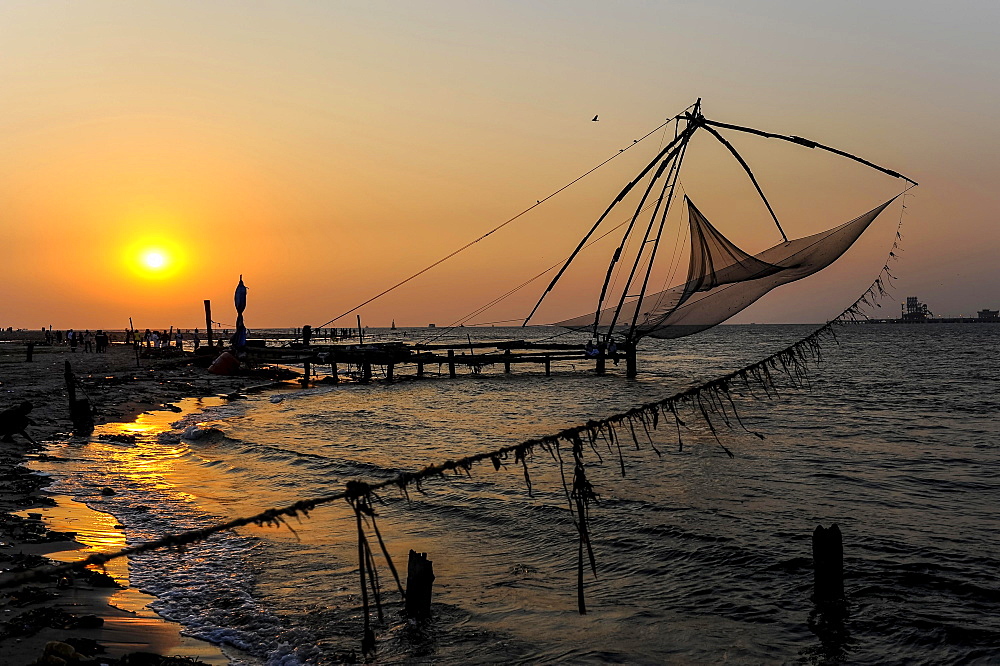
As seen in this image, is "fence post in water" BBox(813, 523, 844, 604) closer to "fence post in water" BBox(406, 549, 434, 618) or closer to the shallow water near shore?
the shallow water near shore

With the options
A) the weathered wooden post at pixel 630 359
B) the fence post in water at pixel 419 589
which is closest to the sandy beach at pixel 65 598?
the fence post in water at pixel 419 589

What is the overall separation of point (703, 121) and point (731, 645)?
996 cm

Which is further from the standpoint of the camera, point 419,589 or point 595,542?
point 595,542

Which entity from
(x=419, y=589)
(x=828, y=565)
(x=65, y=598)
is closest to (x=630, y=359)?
(x=828, y=565)

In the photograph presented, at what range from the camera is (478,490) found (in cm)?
1323

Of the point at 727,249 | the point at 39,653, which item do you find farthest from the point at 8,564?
the point at 727,249

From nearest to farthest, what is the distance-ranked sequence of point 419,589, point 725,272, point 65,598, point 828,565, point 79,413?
point 65,598 < point 419,589 < point 828,565 < point 725,272 < point 79,413

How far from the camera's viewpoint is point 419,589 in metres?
6.90

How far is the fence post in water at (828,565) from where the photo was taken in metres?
7.14

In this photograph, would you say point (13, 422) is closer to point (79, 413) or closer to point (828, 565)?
point (79, 413)

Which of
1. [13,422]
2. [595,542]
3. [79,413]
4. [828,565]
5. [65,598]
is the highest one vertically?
[13,422]

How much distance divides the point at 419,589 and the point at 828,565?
4.23 metres

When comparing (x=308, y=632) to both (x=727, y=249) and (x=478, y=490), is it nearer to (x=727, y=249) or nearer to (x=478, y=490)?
(x=478, y=490)

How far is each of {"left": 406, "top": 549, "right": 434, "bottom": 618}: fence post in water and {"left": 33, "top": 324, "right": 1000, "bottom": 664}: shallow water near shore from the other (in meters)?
0.20
